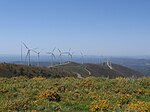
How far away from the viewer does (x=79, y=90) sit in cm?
2350

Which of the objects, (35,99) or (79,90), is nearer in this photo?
(35,99)

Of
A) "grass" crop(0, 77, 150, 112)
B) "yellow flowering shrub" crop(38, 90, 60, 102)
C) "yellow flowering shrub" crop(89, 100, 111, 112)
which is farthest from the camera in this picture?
"yellow flowering shrub" crop(38, 90, 60, 102)

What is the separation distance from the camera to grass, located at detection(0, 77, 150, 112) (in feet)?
56.7

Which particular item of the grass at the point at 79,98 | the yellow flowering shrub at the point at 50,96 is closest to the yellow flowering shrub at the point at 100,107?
the grass at the point at 79,98

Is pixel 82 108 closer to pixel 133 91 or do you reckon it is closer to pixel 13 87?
Answer: pixel 133 91

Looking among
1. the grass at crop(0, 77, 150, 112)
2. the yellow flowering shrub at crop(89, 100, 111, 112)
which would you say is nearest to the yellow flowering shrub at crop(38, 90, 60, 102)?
the grass at crop(0, 77, 150, 112)

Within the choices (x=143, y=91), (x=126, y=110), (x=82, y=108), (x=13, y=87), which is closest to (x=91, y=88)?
(x=143, y=91)

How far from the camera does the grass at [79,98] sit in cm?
1730

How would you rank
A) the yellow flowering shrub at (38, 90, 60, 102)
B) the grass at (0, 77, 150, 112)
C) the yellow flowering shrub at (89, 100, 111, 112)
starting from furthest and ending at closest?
the yellow flowering shrub at (38, 90, 60, 102), the grass at (0, 77, 150, 112), the yellow flowering shrub at (89, 100, 111, 112)

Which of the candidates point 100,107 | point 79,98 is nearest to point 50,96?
point 79,98

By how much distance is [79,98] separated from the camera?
2064cm

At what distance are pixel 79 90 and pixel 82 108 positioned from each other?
5453mm

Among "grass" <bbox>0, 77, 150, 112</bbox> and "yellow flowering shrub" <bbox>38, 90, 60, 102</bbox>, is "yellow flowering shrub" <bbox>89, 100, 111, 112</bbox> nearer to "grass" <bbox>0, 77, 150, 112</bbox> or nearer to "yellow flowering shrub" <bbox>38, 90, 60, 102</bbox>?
"grass" <bbox>0, 77, 150, 112</bbox>

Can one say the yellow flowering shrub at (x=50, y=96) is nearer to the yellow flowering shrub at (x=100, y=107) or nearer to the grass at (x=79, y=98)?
the grass at (x=79, y=98)
